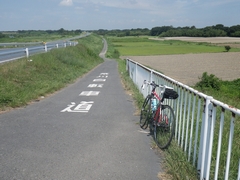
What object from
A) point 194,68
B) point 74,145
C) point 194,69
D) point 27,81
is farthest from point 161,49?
point 74,145

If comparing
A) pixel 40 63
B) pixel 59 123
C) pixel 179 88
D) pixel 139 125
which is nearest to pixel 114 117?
pixel 139 125

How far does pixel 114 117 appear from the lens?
6590 mm

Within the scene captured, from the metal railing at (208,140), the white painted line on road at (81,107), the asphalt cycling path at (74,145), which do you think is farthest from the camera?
the white painted line on road at (81,107)

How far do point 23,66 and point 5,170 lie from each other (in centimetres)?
946

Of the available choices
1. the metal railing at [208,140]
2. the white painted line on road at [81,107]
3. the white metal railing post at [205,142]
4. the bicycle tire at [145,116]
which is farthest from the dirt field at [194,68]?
the white metal railing post at [205,142]

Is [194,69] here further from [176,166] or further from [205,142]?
[205,142]

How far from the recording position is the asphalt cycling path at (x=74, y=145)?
354cm

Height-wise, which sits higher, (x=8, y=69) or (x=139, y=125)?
(x=8, y=69)

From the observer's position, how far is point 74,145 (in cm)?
453

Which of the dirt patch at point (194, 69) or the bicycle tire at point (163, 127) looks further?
the dirt patch at point (194, 69)

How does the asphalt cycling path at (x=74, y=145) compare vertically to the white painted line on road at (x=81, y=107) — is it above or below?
above

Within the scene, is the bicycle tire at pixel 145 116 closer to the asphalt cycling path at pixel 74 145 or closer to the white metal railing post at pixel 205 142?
the asphalt cycling path at pixel 74 145

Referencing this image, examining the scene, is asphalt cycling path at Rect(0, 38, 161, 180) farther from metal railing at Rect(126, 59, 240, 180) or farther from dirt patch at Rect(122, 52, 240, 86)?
dirt patch at Rect(122, 52, 240, 86)

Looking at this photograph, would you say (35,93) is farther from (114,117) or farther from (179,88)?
(179,88)
